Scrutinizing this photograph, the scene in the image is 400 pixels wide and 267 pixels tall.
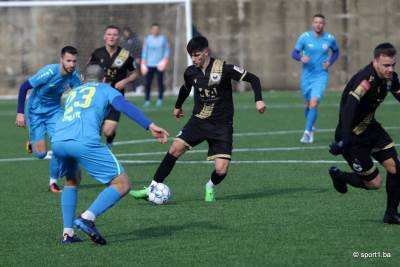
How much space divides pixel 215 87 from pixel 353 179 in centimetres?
227

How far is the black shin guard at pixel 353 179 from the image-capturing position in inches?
439

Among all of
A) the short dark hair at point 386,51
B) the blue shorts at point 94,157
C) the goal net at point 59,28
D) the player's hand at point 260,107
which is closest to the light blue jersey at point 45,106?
the player's hand at point 260,107

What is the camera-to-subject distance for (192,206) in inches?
482

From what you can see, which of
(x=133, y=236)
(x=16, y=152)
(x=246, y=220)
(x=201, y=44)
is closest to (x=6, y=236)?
(x=133, y=236)

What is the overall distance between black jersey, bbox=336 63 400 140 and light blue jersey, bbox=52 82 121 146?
2.32m

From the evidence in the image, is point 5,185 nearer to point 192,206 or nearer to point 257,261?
point 192,206

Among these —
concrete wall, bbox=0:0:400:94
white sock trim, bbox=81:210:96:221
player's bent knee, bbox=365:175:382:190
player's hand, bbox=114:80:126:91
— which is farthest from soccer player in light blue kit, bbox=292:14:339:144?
concrete wall, bbox=0:0:400:94

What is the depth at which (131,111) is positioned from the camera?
9.56 meters

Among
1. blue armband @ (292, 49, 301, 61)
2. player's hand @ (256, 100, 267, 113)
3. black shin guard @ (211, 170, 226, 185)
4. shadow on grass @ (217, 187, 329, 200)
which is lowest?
shadow on grass @ (217, 187, 329, 200)

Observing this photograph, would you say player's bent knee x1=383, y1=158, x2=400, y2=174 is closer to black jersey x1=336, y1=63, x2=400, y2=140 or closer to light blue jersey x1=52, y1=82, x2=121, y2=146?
black jersey x1=336, y1=63, x2=400, y2=140

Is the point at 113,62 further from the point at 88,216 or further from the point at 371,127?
the point at 88,216

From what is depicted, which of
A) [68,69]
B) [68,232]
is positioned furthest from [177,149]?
[68,232]

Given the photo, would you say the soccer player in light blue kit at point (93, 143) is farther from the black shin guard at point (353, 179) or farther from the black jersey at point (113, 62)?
the black jersey at point (113, 62)

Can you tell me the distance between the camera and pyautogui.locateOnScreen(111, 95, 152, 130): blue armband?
9.52 meters
